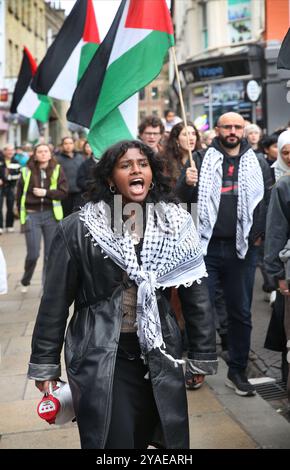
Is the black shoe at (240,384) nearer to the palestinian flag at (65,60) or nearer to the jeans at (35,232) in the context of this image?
the palestinian flag at (65,60)

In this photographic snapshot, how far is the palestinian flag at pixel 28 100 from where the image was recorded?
11.6 meters

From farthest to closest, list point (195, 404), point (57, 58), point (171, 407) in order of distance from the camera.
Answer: point (57, 58)
point (195, 404)
point (171, 407)

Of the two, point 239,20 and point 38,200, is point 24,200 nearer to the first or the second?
point 38,200

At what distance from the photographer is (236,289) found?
534 cm

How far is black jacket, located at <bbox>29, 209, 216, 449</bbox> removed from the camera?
2.98 m

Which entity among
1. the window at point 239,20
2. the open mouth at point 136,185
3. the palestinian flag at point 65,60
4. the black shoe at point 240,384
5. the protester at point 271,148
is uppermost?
the window at point 239,20

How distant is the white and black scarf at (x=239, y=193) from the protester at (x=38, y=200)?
Result: 424 centimetres

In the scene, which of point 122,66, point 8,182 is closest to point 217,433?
point 122,66

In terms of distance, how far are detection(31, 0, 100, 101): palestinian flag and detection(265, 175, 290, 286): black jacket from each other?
3.97 metres

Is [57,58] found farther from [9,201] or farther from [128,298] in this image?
[9,201]

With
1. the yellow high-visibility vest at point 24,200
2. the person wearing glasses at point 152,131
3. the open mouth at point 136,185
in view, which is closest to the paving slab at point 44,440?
the open mouth at point 136,185

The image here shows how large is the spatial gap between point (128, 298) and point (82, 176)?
7.94 meters

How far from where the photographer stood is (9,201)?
682 inches
